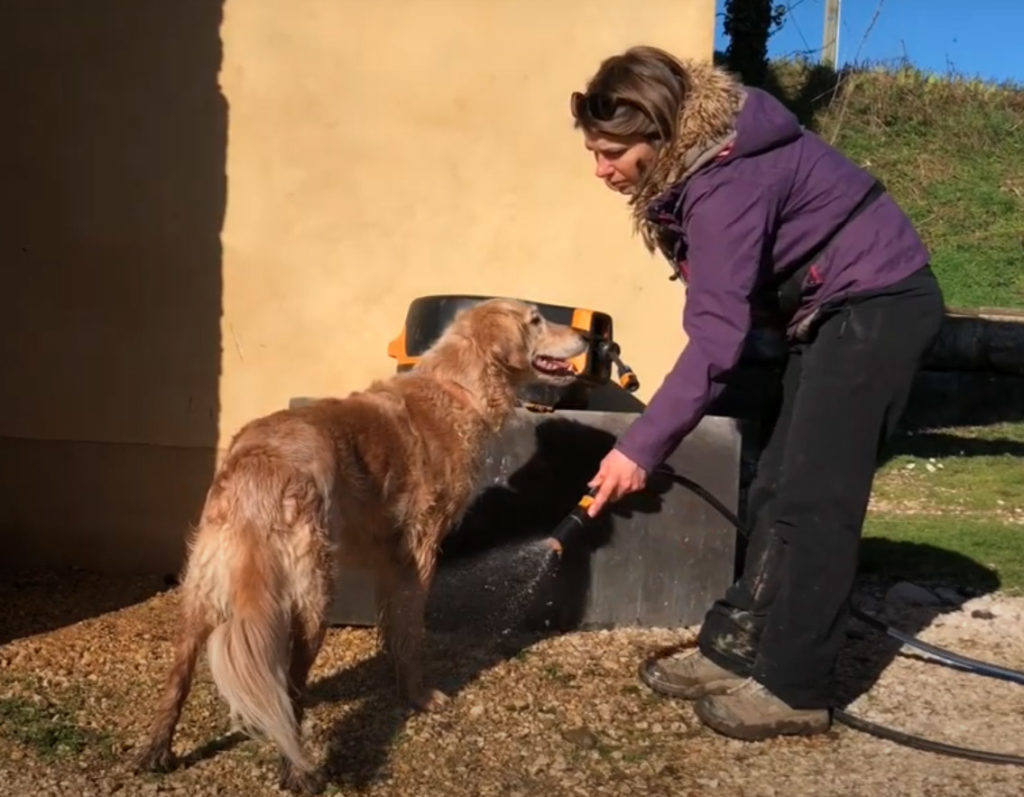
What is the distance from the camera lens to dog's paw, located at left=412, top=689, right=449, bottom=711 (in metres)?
4.38

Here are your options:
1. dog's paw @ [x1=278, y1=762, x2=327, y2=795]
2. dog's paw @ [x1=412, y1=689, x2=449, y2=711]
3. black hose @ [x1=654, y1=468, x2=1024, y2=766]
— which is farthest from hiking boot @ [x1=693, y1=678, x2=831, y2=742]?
dog's paw @ [x1=278, y1=762, x2=327, y2=795]

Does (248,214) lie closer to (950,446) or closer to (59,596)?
(59,596)

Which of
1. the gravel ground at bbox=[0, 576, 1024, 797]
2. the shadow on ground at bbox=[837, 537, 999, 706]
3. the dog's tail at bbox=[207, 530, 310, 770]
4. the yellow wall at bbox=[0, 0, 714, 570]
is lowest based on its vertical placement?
the gravel ground at bbox=[0, 576, 1024, 797]

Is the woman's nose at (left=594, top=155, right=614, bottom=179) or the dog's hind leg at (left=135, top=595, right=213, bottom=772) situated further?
the woman's nose at (left=594, top=155, right=614, bottom=179)

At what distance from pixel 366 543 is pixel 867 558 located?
335 centimetres

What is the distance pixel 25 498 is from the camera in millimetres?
5867

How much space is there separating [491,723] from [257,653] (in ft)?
3.97

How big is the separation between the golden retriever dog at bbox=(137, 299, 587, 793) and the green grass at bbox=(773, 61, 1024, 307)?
10.9 m

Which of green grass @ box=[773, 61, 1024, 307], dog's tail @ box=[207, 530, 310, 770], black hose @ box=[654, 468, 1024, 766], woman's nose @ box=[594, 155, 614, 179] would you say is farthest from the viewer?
green grass @ box=[773, 61, 1024, 307]

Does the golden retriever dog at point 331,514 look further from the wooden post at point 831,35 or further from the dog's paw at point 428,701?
the wooden post at point 831,35

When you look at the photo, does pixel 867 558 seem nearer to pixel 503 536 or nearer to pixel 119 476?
pixel 503 536

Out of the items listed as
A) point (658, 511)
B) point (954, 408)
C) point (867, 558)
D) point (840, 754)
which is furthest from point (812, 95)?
point (840, 754)

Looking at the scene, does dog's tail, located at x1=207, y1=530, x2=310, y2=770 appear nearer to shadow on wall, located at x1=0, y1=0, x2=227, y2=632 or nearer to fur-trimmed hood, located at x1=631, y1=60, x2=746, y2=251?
fur-trimmed hood, located at x1=631, y1=60, x2=746, y2=251

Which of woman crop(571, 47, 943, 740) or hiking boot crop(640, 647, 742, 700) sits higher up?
woman crop(571, 47, 943, 740)
